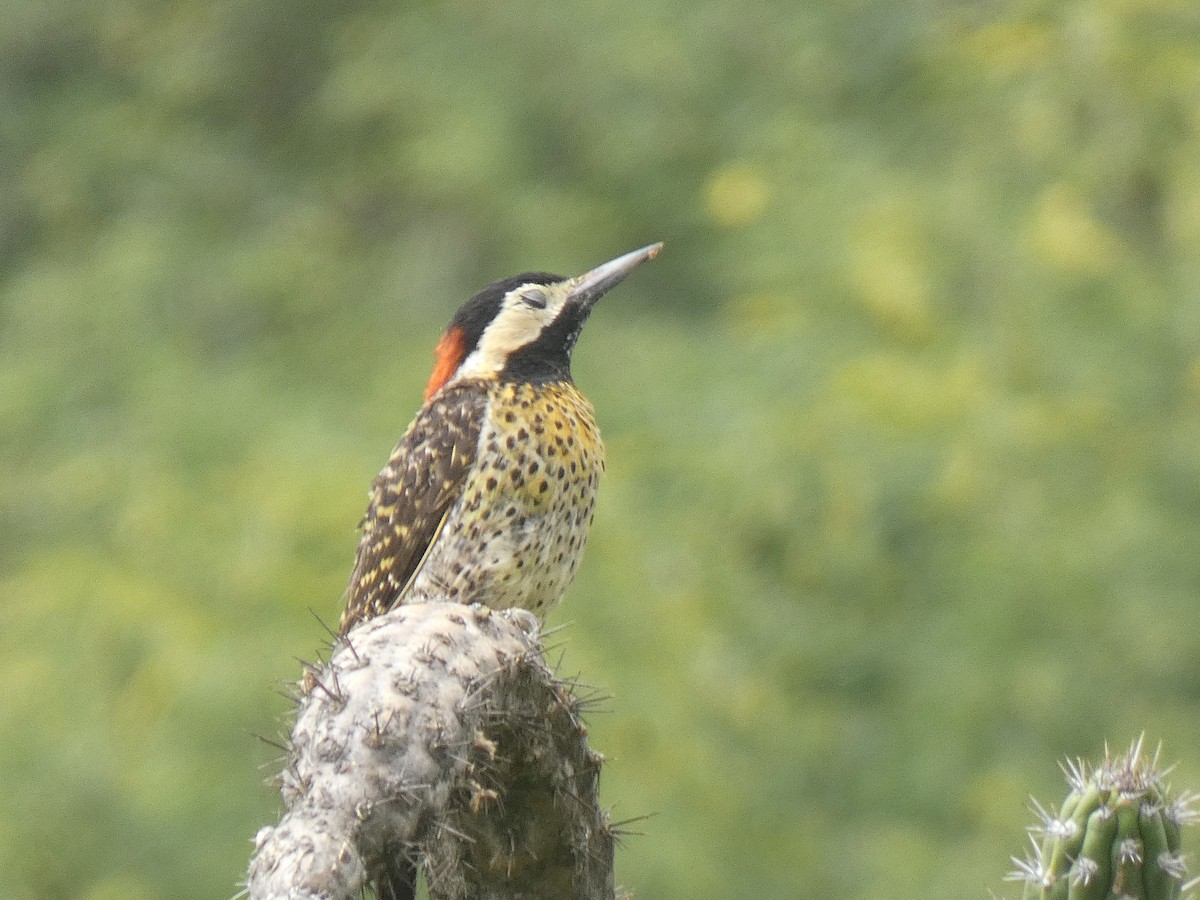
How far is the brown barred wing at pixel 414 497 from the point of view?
5031 millimetres

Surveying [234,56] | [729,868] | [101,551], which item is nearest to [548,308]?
[729,868]

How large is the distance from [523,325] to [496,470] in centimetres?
67

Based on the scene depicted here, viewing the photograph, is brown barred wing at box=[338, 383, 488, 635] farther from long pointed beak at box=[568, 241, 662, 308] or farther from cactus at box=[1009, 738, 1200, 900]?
cactus at box=[1009, 738, 1200, 900]

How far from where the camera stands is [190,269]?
11969 mm

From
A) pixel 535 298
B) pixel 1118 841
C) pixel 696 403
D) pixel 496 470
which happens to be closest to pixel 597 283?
pixel 535 298

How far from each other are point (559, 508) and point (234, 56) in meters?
9.35

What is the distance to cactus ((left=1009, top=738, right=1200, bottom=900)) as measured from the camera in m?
3.27

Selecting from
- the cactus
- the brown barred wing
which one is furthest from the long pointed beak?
the cactus

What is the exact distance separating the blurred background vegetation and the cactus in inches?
144

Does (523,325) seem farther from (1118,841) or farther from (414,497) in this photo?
(1118,841)

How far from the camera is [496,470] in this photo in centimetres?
498

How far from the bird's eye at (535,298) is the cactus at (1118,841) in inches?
97.9

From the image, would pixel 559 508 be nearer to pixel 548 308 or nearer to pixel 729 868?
pixel 548 308

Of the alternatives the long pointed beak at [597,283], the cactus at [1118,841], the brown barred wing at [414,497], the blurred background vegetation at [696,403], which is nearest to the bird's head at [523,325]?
the long pointed beak at [597,283]
